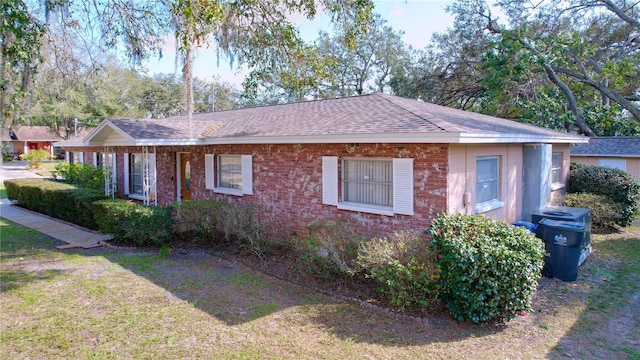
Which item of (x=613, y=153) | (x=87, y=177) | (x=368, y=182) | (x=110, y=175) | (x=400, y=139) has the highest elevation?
(x=400, y=139)

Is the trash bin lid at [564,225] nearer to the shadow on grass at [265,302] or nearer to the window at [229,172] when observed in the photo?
the shadow on grass at [265,302]

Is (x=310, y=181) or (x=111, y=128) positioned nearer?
(x=310, y=181)

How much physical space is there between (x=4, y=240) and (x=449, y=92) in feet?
75.3

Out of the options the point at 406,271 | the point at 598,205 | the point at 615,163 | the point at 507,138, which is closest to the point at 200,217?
the point at 406,271

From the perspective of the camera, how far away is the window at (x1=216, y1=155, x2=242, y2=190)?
11.7m

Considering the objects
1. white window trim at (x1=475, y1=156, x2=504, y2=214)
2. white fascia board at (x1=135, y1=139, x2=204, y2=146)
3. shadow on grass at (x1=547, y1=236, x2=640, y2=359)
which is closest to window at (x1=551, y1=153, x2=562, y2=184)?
shadow on grass at (x1=547, y1=236, x2=640, y2=359)

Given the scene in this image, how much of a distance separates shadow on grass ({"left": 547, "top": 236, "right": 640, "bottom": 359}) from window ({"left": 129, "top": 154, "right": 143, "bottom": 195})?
14.6 metres

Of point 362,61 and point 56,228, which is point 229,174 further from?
point 362,61

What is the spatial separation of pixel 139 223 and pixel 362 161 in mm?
5608

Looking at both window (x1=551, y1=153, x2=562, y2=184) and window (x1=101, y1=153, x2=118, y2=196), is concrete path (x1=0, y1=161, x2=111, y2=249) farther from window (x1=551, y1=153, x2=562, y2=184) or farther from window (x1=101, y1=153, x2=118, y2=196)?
window (x1=551, y1=153, x2=562, y2=184)

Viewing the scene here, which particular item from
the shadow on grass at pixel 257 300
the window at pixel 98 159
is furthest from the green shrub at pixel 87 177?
the shadow on grass at pixel 257 300

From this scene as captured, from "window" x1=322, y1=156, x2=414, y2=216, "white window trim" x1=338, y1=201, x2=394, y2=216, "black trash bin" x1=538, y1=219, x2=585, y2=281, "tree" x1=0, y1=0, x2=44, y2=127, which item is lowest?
"black trash bin" x1=538, y1=219, x2=585, y2=281

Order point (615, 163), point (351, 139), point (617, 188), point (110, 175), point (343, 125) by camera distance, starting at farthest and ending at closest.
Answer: point (615, 163) < point (110, 175) < point (617, 188) < point (343, 125) < point (351, 139)

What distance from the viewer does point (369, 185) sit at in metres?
8.74
